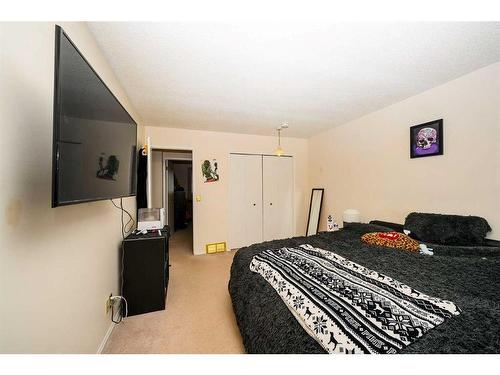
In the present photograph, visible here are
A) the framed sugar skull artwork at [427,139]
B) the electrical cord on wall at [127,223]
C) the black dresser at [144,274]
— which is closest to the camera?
the black dresser at [144,274]

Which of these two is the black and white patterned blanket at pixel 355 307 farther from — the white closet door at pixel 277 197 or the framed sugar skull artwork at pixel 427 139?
the white closet door at pixel 277 197

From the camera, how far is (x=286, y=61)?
1686mm

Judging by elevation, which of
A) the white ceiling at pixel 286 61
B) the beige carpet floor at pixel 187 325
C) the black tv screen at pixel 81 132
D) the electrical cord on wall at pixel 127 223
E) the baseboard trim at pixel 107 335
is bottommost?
the beige carpet floor at pixel 187 325

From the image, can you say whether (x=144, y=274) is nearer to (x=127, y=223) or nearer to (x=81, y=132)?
(x=127, y=223)

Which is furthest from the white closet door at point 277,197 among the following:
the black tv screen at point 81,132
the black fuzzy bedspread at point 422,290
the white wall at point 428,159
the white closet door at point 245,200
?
the black tv screen at point 81,132

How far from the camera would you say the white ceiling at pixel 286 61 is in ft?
4.43

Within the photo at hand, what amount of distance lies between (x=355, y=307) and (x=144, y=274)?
1.90 meters

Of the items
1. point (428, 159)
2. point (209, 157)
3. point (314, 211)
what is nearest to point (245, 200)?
point (209, 157)

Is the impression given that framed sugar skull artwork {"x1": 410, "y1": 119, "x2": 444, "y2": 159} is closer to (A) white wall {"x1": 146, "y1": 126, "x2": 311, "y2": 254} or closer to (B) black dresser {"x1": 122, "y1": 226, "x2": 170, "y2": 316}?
(A) white wall {"x1": 146, "y1": 126, "x2": 311, "y2": 254}

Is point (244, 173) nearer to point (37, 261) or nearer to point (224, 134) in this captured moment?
point (224, 134)

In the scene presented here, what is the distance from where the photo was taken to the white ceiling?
53.2 inches

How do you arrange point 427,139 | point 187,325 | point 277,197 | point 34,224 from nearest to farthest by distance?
point 34,224 → point 187,325 → point 427,139 → point 277,197

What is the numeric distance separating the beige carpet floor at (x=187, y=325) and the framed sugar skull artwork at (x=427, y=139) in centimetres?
284

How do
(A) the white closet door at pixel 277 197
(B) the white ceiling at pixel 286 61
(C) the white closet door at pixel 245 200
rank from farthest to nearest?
(A) the white closet door at pixel 277 197
(C) the white closet door at pixel 245 200
(B) the white ceiling at pixel 286 61
